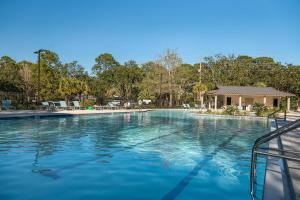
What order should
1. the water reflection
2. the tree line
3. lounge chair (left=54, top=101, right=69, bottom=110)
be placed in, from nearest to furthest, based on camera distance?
the water reflection → lounge chair (left=54, top=101, right=69, bottom=110) → the tree line

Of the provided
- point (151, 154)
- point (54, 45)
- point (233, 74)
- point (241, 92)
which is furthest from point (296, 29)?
point (54, 45)

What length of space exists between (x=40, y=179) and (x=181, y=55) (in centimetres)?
4054

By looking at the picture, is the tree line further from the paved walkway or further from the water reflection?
the paved walkway

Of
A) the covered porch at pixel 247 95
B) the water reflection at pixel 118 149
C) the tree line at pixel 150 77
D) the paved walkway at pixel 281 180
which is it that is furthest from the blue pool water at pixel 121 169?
the tree line at pixel 150 77

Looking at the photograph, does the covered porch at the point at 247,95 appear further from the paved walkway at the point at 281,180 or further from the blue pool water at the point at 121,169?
the paved walkway at the point at 281,180

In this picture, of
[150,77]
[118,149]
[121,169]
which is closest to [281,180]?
[121,169]

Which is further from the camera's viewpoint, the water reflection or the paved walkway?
the water reflection

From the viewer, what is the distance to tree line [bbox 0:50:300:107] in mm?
38000

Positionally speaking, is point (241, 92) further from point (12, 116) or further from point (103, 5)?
point (12, 116)

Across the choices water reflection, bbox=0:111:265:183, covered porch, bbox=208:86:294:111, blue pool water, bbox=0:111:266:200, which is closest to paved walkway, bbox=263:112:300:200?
blue pool water, bbox=0:111:266:200

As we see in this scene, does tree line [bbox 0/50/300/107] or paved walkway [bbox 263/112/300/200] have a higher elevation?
tree line [bbox 0/50/300/107]

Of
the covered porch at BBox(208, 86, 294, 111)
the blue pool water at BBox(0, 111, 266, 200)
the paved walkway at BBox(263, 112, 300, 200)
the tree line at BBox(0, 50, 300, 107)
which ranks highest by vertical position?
the tree line at BBox(0, 50, 300, 107)

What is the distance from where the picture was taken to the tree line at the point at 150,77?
38.0 meters

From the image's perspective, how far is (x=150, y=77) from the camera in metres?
45.5
